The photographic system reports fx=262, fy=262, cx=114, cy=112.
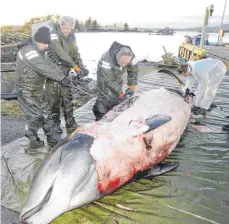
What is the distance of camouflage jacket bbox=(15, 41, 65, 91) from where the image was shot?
436 centimetres

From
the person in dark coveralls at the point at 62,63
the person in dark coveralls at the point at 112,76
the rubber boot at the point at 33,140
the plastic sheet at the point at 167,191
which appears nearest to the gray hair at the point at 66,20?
the person in dark coveralls at the point at 62,63

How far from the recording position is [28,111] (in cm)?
465

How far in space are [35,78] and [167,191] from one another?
2.86m

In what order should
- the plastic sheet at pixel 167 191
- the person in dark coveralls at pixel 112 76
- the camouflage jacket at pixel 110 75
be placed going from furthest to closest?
the camouflage jacket at pixel 110 75
the person in dark coveralls at pixel 112 76
the plastic sheet at pixel 167 191

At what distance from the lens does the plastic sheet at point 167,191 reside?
10.3 feet

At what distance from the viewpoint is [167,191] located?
3570 mm

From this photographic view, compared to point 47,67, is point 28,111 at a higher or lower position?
lower

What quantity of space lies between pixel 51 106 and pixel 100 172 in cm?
271

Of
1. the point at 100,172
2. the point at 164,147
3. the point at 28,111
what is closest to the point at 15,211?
the point at 100,172

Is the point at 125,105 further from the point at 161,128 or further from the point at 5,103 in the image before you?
the point at 5,103

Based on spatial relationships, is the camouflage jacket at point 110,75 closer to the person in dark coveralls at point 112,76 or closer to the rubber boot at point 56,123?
the person in dark coveralls at point 112,76

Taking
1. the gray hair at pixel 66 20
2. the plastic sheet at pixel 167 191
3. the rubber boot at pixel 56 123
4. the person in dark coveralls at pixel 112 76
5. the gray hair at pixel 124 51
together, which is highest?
the gray hair at pixel 66 20

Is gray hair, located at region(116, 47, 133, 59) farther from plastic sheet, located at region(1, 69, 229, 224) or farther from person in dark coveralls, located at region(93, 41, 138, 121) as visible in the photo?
plastic sheet, located at region(1, 69, 229, 224)

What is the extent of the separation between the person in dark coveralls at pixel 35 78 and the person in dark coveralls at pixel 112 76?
916 mm
